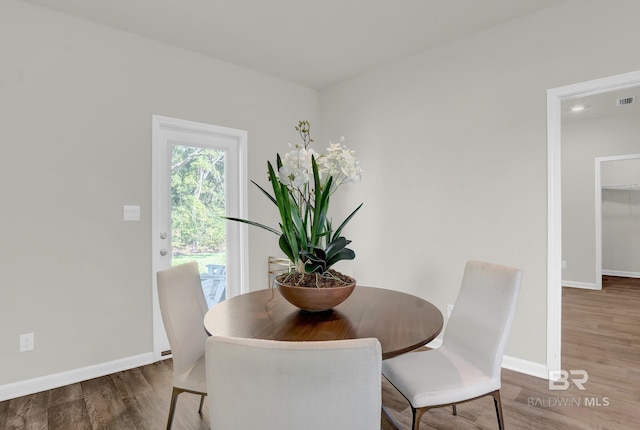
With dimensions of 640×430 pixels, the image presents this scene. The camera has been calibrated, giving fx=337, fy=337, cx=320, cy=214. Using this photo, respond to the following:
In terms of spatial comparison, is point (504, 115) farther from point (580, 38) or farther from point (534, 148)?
point (580, 38)

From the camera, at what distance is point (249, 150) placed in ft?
11.6

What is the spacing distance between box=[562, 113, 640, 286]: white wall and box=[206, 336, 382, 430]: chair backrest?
6211 millimetres

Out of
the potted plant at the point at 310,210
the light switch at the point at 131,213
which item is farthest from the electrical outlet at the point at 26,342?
the potted plant at the point at 310,210

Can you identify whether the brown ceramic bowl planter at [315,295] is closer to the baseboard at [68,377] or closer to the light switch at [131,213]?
the light switch at [131,213]

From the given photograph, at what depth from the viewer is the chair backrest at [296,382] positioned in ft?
2.52

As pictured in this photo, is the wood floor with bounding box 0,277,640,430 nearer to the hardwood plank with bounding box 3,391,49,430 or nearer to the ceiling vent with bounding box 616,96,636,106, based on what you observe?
the hardwood plank with bounding box 3,391,49,430

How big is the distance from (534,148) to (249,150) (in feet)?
8.37

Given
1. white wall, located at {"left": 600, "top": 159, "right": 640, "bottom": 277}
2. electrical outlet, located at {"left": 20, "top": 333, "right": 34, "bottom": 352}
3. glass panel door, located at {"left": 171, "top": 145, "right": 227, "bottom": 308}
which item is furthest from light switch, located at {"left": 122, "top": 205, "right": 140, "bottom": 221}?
white wall, located at {"left": 600, "top": 159, "right": 640, "bottom": 277}

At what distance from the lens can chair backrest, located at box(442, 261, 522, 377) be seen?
1.57m

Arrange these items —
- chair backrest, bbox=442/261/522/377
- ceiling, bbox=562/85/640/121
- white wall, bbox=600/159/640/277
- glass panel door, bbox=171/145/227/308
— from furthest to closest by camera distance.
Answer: white wall, bbox=600/159/640/277 → ceiling, bbox=562/85/640/121 → glass panel door, bbox=171/145/227/308 → chair backrest, bbox=442/261/522/377

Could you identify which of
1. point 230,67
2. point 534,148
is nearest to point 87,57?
point 230,67

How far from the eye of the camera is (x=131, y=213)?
9.01 feet

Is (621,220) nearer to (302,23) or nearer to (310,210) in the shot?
(302,23)

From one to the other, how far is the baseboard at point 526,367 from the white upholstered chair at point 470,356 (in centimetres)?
115
